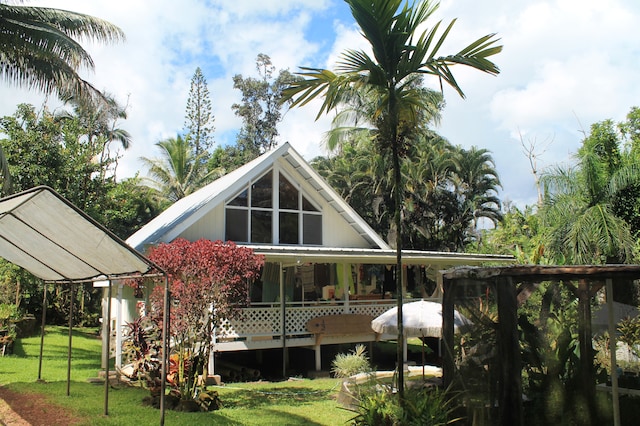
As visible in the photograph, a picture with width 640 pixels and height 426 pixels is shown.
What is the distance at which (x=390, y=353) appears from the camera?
20.5 metres

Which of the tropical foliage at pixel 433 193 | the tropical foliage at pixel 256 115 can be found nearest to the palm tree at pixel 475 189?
the tropical foliage at pixel 433 193

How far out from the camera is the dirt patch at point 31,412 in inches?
334

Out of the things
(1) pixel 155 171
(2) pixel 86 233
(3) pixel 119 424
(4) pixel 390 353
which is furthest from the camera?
(1) pixel 155 171

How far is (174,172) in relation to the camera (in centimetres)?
3631

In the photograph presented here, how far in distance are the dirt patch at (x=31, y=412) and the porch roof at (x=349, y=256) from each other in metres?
5.70

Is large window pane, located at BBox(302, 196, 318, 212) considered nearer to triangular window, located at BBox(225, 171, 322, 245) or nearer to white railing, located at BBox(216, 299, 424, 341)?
triangular window, located at BBox(225, 171, 322, 245)

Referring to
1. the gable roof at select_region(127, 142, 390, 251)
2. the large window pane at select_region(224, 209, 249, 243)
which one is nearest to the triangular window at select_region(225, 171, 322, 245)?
the large window pane at select_region(224, 209, 249, 243)

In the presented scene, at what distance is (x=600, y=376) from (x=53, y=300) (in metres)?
24.4

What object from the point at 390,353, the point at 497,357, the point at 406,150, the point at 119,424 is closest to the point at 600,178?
the point at 390,353

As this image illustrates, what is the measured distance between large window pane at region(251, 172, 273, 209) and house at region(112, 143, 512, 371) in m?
0.03

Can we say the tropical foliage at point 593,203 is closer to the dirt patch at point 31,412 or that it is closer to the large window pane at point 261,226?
the large window pane at point 261,226

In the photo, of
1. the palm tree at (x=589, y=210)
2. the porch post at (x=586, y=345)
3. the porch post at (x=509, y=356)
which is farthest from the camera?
the palm tree at (x=589, y=210)

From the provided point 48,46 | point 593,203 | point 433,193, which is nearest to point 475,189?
point 433,193

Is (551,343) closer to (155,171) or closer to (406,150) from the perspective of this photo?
(406,150)
